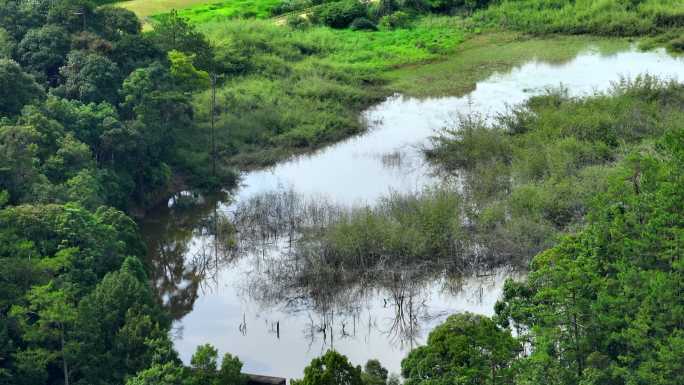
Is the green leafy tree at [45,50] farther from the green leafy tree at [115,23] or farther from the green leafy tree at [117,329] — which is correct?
the green leafy tree at [117,329]

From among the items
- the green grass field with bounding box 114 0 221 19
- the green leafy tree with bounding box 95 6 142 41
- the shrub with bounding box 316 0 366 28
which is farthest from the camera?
the green grass field with bounding box 114 0 221 19

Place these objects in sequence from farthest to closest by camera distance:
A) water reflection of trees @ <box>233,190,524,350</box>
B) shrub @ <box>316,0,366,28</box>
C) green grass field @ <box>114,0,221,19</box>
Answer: green grass field @ <box>114,0,221,19</box>
shrub @ <box>316,0,366,28</box>
water reflection of trees @ <box>233,190,524,350</box>

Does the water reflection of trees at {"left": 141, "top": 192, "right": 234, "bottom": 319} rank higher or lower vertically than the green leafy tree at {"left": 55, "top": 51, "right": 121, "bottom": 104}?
lower

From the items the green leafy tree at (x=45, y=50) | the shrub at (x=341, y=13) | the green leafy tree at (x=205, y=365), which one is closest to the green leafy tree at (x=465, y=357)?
the green leafy tree at (x=205, y=365)

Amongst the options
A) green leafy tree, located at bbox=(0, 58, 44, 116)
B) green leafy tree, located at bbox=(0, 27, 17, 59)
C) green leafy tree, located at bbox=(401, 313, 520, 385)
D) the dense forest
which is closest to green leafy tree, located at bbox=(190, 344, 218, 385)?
the dense forest

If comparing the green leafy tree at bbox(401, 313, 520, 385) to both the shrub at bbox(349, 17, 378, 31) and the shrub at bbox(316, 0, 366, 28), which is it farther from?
the shrub at bbox(316, 0, 366, 28)

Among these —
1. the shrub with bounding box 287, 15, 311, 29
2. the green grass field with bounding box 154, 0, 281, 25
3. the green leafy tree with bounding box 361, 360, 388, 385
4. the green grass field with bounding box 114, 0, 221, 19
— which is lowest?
the green leafy tree with bounding box 361, 360, 388, 385
